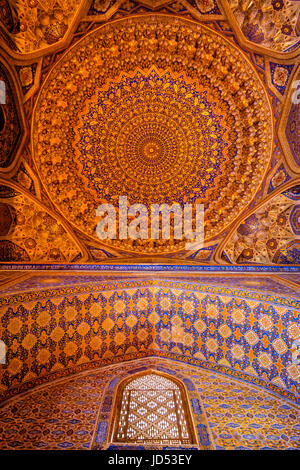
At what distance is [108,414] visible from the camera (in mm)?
3422

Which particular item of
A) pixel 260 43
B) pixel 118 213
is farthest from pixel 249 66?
pixel 118 213

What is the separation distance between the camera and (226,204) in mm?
5781

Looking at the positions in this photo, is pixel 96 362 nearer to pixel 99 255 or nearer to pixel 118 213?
Answer: pixel 99 255

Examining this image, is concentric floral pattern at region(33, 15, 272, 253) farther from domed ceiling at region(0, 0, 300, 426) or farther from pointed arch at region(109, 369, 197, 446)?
pointed arch at region(109, 369, 197, 446)

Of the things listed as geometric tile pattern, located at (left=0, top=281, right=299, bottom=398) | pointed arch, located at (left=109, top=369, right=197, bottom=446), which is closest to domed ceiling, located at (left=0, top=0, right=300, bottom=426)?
geometric tile pattern, located at (left=0, top=281, right=299, bottom=398)

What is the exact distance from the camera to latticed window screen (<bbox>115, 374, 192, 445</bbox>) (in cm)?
313

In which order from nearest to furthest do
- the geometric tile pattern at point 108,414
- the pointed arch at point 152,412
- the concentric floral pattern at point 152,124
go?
1. the geometric tile pattern at point 108,414
2. the pointed arch at point 152,412
3. the concentric floral pattern at point 152,124

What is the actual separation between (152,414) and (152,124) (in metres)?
4.94

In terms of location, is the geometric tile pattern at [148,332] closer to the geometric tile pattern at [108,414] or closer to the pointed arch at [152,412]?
the geometric tile pattern at [108,414]

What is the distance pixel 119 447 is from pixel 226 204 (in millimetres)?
→ 4445

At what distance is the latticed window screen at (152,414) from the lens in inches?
123

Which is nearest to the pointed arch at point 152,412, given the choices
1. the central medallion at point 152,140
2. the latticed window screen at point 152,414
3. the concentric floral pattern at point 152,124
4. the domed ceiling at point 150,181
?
the latticed window screen at point 152,414

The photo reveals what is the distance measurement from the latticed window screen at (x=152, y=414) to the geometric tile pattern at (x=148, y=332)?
0.74 m

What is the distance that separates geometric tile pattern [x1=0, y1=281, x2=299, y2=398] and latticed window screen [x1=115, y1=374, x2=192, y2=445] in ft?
2.41
